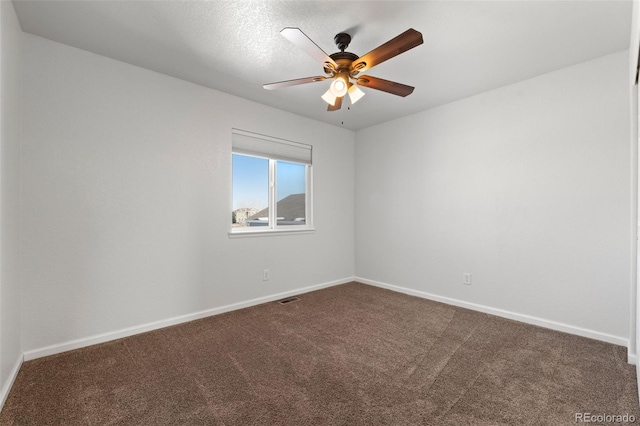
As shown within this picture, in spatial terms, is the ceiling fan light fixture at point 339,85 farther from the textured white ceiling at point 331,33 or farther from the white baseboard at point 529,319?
the white baseboard at point 529,319

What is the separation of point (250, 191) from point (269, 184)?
0.28 m

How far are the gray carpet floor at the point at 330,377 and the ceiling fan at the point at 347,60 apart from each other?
202 centimetres

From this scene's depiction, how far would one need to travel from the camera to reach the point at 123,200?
2617 millimetres

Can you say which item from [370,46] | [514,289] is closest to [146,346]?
[370,46]

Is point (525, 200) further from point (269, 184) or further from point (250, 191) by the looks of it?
point (250, 191)


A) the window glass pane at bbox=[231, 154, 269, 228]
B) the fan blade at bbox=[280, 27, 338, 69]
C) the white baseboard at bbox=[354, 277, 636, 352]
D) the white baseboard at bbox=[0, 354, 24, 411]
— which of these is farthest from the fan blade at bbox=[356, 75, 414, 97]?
the white baseboard at bbox=[0, 354, 24, 411]

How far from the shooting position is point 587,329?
8.54 feet

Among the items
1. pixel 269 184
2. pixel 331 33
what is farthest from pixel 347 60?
pixel 269 184

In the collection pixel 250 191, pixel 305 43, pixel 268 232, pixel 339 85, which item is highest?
pixel 305 43

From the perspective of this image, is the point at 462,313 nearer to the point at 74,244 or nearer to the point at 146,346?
the point at 146,346

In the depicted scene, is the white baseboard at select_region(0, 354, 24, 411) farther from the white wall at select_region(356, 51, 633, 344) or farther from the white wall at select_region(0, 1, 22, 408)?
the white wall at select_region(356, 51, 633, 344)

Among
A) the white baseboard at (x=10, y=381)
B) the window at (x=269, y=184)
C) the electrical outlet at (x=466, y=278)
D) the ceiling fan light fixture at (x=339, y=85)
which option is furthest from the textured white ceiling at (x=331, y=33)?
the white baseboard at (x=10, y=381)

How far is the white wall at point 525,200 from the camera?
2.51m

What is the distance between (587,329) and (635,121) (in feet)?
5.79
